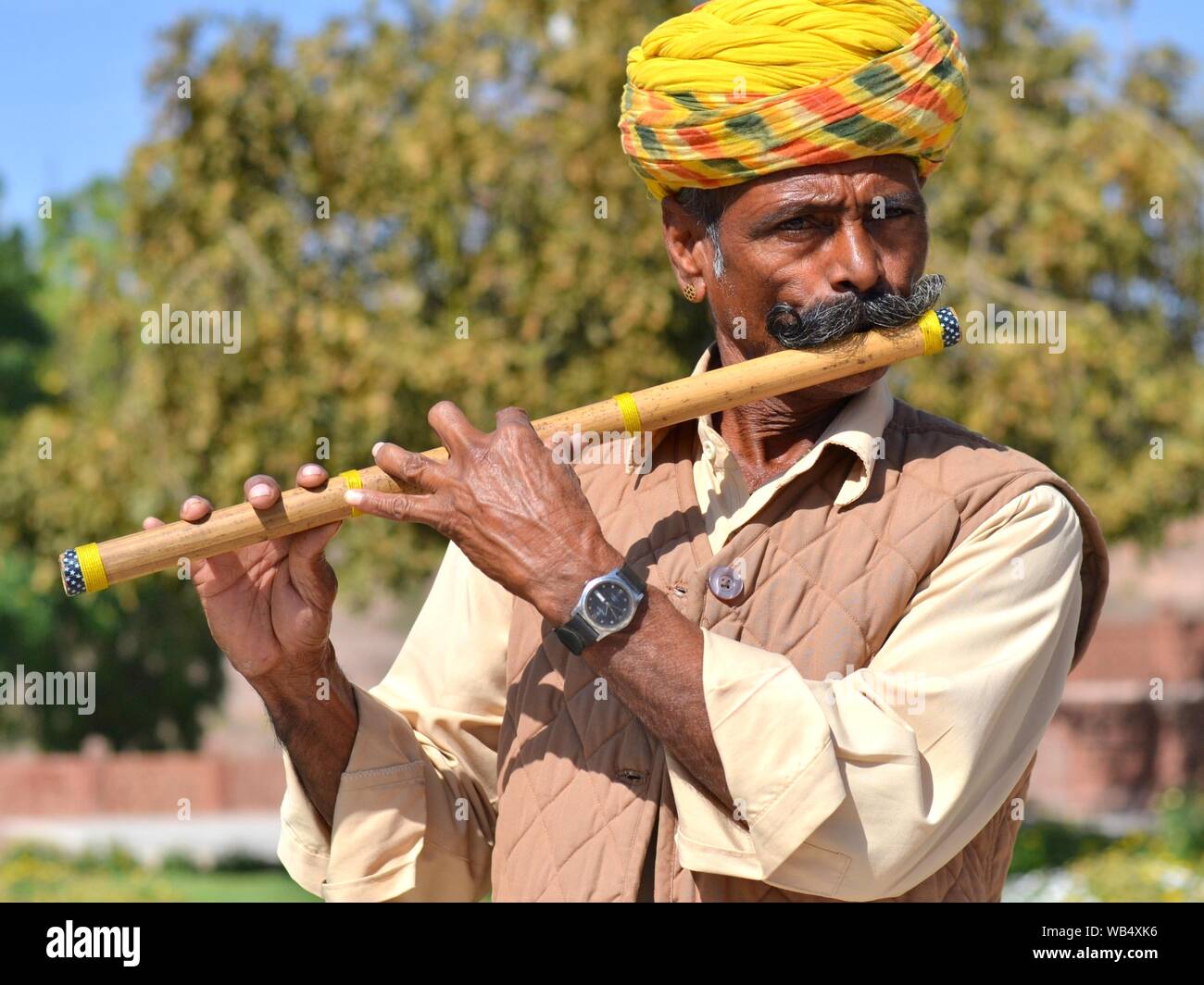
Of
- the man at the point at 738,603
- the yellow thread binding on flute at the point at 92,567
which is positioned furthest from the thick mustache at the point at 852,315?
the yellow thread binding on flute at the point at 92,567

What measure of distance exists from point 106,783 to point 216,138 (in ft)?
48.3

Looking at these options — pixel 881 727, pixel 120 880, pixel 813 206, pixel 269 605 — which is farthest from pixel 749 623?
pixel 120 880

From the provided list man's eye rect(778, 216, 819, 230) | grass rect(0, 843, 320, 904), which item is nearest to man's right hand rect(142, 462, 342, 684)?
man's eye rect(778, 216, 819, 230)

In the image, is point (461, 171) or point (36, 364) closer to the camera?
point (461, 171)

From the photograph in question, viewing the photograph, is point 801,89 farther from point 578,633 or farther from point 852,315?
point 578,633

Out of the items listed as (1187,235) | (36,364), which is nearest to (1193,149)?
(1187,235)

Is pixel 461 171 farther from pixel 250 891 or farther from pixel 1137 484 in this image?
pixel 250 891

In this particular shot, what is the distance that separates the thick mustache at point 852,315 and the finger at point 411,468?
56 cm

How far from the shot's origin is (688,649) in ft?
6.48

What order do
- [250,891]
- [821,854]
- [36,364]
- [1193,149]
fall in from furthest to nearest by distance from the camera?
[36,364] → [250,891] → [1193,149] → [821,854]

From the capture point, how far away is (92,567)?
2178 mm

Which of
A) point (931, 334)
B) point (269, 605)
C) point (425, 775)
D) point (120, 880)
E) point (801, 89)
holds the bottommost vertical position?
point (120, 880)

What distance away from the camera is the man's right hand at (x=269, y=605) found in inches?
91.9

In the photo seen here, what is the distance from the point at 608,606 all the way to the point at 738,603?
0.30 m
